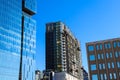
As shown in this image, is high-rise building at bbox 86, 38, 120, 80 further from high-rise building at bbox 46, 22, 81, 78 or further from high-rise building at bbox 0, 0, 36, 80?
high-rise building at bbox 46, 22, 81, 78

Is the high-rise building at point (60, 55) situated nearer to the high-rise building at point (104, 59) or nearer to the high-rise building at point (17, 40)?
the high-rise building at point (17, 40)

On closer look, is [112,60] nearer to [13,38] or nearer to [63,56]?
[13,38]

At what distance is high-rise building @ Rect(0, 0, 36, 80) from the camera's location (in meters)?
116

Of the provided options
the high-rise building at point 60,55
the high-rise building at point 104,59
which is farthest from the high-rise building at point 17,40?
the high-rise building at point 60,55

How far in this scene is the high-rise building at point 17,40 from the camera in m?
116

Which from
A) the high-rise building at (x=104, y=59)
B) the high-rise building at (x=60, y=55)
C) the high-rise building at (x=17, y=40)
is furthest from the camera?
the high-rise building at (x=60, y=55)

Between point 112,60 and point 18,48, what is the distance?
60.3 meters

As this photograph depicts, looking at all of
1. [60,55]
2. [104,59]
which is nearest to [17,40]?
[104,59]

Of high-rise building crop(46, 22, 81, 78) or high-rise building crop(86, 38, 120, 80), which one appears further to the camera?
high-rise building crop(46, 22, 81, 78)

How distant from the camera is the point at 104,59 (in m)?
89.6

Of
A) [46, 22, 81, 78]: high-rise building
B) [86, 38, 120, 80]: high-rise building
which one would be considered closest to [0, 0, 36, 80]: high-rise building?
[86, 38, 120, 80]: high-rise building

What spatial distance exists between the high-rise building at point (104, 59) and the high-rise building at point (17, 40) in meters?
46.3

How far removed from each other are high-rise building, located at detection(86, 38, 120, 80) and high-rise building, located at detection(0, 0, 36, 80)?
46297 mm

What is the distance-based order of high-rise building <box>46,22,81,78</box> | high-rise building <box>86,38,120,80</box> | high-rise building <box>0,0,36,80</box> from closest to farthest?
high-rise building <box>86,38,120,80</box> < high-rise building <box>0,0,36,80</box> < high-rise building <box>46,22,81,78</box>
